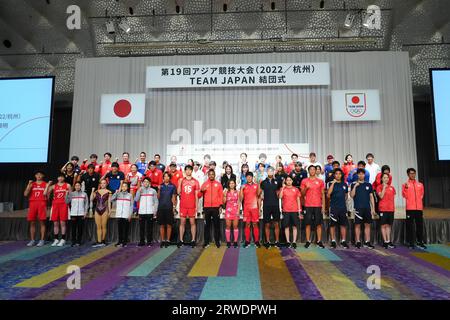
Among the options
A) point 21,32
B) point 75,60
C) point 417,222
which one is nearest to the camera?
point 417,222

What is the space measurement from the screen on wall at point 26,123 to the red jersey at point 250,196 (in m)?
6.88

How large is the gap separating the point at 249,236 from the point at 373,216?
2753 mm

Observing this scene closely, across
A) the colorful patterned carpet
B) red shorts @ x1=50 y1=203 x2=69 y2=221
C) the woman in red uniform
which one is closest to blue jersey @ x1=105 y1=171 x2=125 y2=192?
the woman in red uniform

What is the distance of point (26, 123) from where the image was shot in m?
9.77

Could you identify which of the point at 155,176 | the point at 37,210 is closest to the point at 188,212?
the point at 155,176

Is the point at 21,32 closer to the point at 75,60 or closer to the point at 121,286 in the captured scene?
the point at 75,60

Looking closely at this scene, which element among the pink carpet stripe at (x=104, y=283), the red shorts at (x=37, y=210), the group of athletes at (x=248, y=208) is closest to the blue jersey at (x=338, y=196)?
the group of athletes at (x=248, y=208)

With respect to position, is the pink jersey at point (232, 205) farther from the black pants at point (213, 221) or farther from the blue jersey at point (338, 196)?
the blue jersey at point (338, 196)

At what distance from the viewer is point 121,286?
3756 millimetres

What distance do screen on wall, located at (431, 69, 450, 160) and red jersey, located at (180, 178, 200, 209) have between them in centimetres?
745

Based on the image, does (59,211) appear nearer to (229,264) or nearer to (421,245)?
(229,264)

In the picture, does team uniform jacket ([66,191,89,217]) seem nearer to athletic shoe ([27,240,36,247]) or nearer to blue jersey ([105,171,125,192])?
blue jersey ([105,171,125,192])
